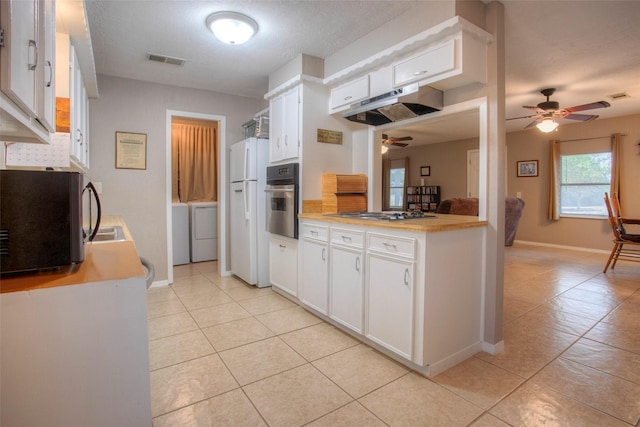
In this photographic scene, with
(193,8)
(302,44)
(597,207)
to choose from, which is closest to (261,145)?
(302,44)

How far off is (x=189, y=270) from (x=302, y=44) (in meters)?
3.32

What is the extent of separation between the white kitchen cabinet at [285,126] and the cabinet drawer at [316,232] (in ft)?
2.41

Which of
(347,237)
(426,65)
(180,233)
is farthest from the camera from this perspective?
(180,233)

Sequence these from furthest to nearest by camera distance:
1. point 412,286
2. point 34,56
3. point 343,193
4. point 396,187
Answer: point 396,187 → point 343,193 → point 412,286 → point 34,56

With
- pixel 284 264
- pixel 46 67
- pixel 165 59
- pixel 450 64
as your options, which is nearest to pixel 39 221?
pixel 46 67

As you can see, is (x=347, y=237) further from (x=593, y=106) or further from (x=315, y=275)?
(x=593, y=106)

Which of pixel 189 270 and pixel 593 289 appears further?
pixel 189 270

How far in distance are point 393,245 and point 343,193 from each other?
3.62 ft

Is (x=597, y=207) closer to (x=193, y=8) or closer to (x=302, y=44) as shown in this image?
(x=302, y=44)

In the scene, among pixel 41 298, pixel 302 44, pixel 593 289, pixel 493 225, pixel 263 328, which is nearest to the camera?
pixel 41 298

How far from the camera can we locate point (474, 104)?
227 centimetres

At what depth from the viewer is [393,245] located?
2062 mm

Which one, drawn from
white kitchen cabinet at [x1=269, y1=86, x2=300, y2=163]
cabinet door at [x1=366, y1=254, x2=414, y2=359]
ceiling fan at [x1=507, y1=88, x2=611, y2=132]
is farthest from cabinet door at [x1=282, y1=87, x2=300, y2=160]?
ceiling fan at [x1=507, y1=88, x2=611, y2=132]

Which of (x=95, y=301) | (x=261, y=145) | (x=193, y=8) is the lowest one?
(x=95, y=301)
